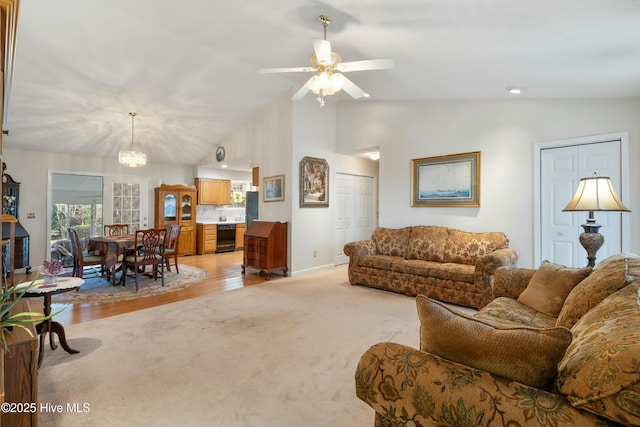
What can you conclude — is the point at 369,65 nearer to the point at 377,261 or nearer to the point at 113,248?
the point at 377,261

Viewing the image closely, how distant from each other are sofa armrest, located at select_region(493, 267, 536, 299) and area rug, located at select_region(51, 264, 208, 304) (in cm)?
412

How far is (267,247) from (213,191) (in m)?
4.08

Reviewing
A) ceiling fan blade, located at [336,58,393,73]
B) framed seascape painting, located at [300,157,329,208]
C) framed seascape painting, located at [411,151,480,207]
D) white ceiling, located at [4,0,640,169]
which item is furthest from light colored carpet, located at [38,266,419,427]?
white ceiling, located at [4,0,640,169]

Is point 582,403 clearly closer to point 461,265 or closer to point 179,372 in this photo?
point 179,372

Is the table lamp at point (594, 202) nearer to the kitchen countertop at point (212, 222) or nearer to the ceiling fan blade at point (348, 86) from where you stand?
the ceiling fan blade at point (348, 86)

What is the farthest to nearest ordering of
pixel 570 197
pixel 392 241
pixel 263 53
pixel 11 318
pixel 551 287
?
pixel 392 241
pixel 263 53
pixel 570 197
pixel 551 287
pixel 11 318

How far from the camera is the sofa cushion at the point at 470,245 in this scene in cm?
421

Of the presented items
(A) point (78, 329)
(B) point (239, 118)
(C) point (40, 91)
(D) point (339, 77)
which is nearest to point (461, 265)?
(D) point (339, 77)

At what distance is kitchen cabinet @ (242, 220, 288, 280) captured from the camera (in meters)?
5.37

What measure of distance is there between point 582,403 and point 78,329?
12.6ft

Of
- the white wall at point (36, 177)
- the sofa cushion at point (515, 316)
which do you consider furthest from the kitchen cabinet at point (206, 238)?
the sofa cushion at point (515, 316)

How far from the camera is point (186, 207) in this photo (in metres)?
8.08

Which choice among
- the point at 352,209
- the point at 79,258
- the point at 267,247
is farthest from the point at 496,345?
the point at 352,209

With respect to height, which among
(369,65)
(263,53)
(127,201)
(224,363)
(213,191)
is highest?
(263,53)
